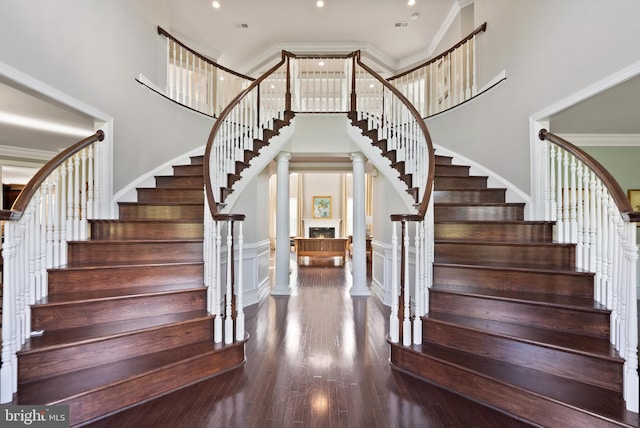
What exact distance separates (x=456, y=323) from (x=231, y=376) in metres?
1.74

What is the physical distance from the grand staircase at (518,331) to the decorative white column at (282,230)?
2.72m

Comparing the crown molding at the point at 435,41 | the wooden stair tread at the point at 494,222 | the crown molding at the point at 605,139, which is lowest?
the wooden stair tread at the point at 494,222

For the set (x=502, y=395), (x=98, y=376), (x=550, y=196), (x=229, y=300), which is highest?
(x=550, y=196)

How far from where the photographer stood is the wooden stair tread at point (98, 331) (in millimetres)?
1847

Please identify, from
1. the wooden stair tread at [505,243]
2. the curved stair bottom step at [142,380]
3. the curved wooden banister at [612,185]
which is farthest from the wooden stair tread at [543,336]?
the curved stair bottom step at [142,380]

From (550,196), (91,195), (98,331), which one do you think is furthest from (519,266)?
(91,195)

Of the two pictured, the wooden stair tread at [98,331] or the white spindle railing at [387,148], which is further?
the white spindle railing at [387,148]

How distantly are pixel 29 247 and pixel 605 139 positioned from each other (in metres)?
6.05

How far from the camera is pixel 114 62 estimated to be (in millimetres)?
3211

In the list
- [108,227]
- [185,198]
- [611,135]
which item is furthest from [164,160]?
[611,135]

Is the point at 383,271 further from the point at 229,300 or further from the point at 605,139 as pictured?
the point at 605,139

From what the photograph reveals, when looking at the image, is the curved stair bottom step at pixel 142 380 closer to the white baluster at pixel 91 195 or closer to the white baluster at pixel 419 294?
the white baluster at pixel 419 294

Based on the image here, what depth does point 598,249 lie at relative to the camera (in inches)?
82.8

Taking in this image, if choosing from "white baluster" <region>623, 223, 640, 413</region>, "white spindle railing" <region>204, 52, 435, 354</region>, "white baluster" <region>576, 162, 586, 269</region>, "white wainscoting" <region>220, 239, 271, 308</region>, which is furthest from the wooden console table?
"white baluster" <region>623, 223, 640, 413</region>
